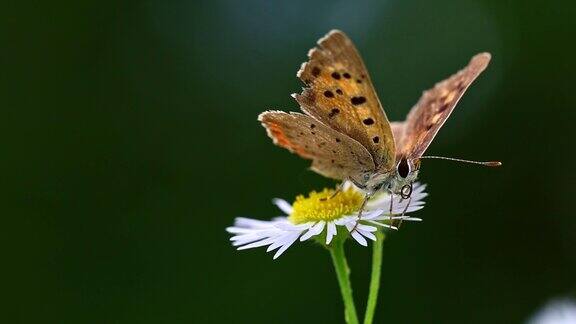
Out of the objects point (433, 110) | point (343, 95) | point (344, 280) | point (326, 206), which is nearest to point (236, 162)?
point (326, 206)

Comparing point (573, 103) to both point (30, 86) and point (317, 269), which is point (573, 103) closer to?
point (317, 269)

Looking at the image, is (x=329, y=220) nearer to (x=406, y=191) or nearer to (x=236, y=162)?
(x=406, y=191)

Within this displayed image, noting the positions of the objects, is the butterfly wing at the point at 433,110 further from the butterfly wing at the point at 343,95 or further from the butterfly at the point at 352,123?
the butterfly wing at the point at 343,95

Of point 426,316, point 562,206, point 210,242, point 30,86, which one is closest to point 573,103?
point 562,206

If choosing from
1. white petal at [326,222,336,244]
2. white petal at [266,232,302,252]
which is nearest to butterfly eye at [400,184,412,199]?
white petal at [326,222,336,244]

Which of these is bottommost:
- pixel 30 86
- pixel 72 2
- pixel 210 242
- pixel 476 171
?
pixel 476 171

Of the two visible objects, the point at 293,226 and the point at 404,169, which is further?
the point at 293,226

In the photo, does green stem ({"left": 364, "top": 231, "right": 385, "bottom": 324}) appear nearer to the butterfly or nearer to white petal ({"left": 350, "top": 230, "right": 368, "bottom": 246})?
white petal ({"left": 350, "top": 230, "right": 368, "bottom": 246})
